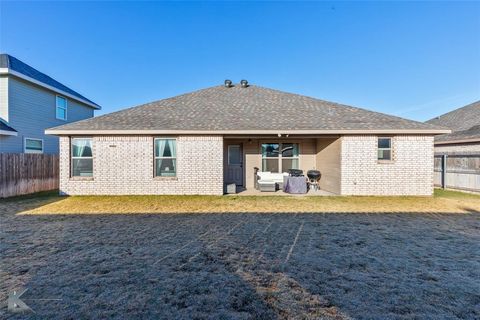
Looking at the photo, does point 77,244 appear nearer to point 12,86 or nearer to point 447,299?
point 447,299

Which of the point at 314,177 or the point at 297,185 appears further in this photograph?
the point at 314,177

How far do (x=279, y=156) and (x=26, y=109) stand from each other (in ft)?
47.3

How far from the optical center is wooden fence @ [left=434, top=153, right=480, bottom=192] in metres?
11.1

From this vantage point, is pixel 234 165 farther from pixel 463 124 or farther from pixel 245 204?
pixel 463 124

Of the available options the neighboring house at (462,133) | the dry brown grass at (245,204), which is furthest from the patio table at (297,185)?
the neighboring house at (462,133)

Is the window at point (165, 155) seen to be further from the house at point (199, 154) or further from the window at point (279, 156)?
the window at point (279, 156)

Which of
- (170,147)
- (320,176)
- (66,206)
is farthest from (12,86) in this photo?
(320,176)

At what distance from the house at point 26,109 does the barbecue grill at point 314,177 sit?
48.9ft

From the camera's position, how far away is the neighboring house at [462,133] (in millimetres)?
11529

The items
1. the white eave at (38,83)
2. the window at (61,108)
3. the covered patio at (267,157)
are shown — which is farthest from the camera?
the window at (61,108)

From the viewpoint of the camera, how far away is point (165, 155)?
10016 millimetres

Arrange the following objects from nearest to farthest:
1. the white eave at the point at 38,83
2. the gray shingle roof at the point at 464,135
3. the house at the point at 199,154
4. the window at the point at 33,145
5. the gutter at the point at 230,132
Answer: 1. the gutter at the point at 230,132
2. the house at the point at 199,154
3. the gray shingle roof at the point at 464,135
4. the white eave at the point at 38,83
5. the window at the point at 33,145

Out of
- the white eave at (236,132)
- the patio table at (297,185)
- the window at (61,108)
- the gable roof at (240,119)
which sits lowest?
the patio table at (297,185)

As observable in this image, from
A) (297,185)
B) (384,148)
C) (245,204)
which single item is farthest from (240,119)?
(384,148)
